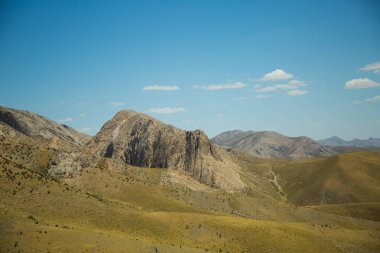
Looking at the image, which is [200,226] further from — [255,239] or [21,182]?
[21,182]

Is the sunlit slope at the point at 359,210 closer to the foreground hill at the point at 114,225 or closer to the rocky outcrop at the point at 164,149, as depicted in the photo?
the rocky outcrop at the point at 164,149

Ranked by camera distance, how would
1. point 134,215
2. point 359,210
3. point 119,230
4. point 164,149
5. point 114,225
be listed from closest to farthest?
1. point 119,230
2. point 114,225
3. point 134,215
4. point 359,210
5. point 164,149

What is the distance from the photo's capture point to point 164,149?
6885 inches

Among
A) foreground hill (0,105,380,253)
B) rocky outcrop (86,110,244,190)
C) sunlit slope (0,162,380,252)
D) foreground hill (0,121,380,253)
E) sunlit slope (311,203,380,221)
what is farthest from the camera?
rocky outcrop (86,110,244,190)

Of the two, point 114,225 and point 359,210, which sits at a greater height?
point 114,225

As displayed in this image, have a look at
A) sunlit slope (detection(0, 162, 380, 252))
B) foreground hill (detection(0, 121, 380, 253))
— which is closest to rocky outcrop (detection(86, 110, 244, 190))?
foreground hill (detection(0, 121, 380, 253))

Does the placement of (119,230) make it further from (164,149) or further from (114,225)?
(164,149)

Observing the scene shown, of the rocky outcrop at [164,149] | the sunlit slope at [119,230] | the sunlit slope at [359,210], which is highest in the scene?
the rocky outcrop at [164,149]

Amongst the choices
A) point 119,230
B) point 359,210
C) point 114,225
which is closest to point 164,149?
point 359,210

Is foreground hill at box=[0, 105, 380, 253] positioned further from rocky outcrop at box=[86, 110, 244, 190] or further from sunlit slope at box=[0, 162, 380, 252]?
rocky outcrop at box=[86, 110, 244, 190]

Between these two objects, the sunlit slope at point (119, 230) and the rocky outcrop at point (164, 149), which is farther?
the rocky outcrop at point (164, 149)

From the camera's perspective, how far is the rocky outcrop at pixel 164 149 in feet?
554

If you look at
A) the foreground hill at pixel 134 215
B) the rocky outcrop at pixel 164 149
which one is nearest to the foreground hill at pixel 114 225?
the foreground hill at pixel 134 215

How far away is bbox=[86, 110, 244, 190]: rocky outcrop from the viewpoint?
168875 mm
